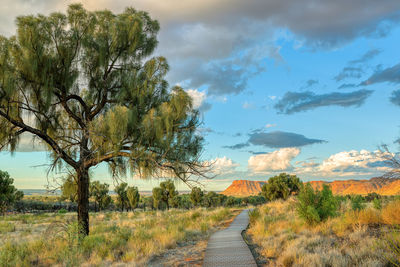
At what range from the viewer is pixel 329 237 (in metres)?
9.72

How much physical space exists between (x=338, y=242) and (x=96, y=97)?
36.5ft

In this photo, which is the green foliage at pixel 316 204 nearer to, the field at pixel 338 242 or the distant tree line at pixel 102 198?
the field at pixel 338 242

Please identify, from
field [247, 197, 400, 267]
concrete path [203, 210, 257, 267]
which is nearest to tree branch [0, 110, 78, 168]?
concrete path [203, 210, 257, 267]

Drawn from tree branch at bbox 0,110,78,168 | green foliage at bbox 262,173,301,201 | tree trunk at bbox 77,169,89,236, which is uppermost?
tree branch at bbox 0,110,78,168

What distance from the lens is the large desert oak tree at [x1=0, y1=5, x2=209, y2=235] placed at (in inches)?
378

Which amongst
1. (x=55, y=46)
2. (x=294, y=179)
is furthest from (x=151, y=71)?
→ (x=294, y=179)

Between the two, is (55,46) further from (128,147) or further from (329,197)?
(329,197)

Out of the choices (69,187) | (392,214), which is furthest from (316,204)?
(69,187)

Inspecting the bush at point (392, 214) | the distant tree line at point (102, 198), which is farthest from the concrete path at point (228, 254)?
the bush at point (392, 214)

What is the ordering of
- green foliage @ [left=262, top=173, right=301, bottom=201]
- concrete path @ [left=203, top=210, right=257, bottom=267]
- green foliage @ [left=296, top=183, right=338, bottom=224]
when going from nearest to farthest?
→ concrete path @ [left=203, top=210, right=257, bottom=267] < green foliage @ [left=296, top=183, right=338, bottom=224] < green foliage @ [left=262, top=173, right=301, bottom=201]

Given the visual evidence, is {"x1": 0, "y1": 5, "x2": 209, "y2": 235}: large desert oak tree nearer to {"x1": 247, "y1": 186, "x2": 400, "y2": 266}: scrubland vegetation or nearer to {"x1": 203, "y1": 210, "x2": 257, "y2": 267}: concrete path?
{"x1": 203, "y1": 210, "x2": 257, "y2": 267}: concrete path

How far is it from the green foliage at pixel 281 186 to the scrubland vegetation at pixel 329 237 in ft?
115

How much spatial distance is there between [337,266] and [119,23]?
11.1 metres

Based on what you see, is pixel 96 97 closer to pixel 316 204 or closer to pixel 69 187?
pixel 69 187
